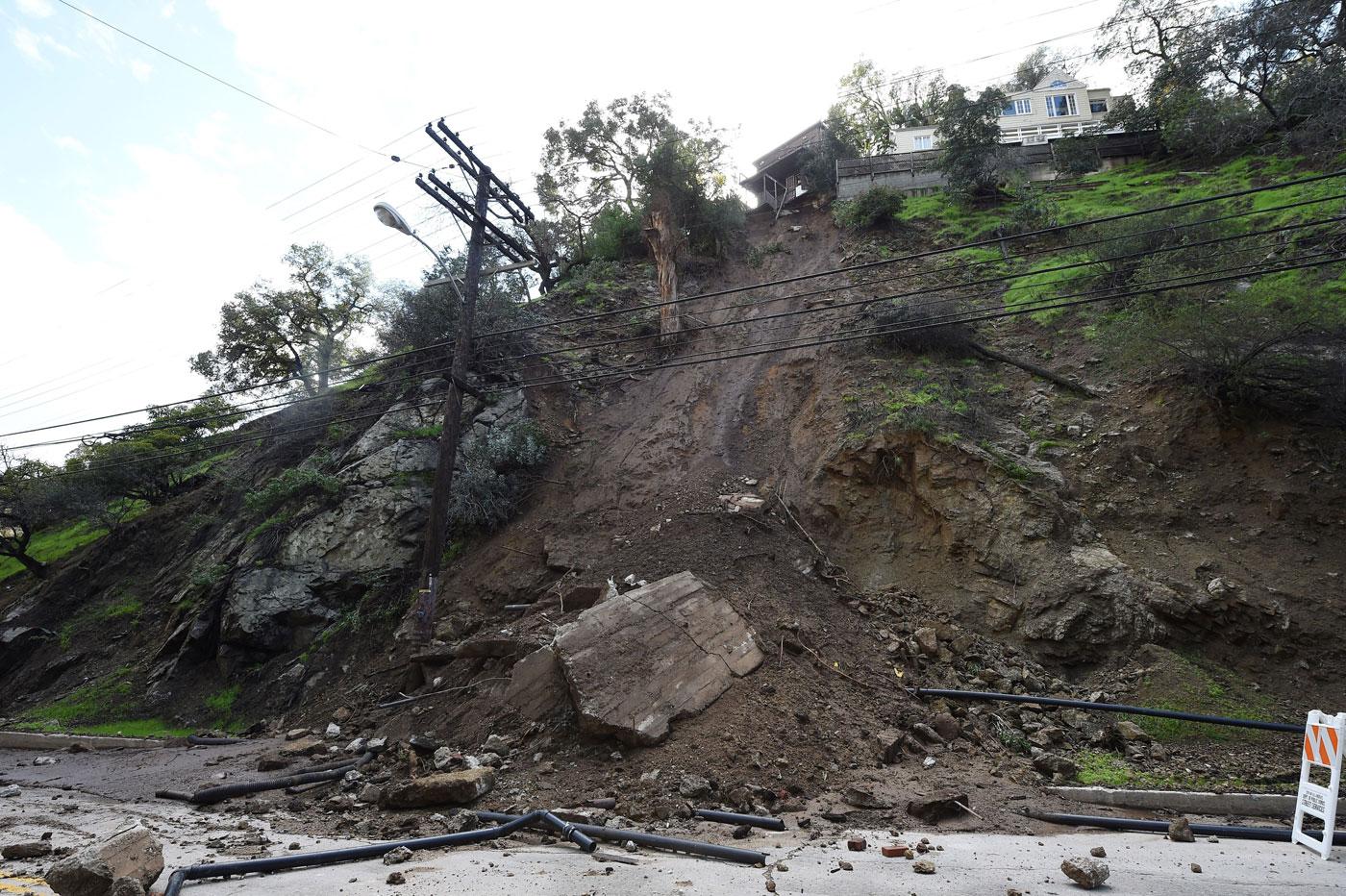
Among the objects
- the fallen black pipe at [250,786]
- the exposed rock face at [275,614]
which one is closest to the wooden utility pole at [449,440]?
the fallen black pipe at [250,786]

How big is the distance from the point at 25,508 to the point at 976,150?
36.9 m

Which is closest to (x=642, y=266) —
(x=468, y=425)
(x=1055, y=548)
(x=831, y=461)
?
(x=468, y=425)

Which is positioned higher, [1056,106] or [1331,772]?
[1056,106]

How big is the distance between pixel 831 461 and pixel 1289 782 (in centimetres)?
745

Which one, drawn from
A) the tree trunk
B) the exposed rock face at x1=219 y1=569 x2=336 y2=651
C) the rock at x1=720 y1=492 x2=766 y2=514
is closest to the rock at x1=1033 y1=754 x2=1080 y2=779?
the rock at x1=720 y1=492 x2=766 y2=514

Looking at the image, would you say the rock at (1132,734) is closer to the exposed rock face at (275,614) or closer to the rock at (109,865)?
the rock at (109,865)

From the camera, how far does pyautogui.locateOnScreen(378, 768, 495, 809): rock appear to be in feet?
21.1

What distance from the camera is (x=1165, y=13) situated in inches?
1017

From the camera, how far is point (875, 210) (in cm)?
2239

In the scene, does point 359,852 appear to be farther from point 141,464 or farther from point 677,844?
point 141,464

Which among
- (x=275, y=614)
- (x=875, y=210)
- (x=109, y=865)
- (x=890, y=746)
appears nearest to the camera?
(x=109, y=865)

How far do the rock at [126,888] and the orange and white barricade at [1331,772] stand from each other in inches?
331

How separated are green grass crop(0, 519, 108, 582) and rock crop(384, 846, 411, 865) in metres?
24.9

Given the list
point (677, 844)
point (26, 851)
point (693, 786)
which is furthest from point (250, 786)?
point (677, 844)
